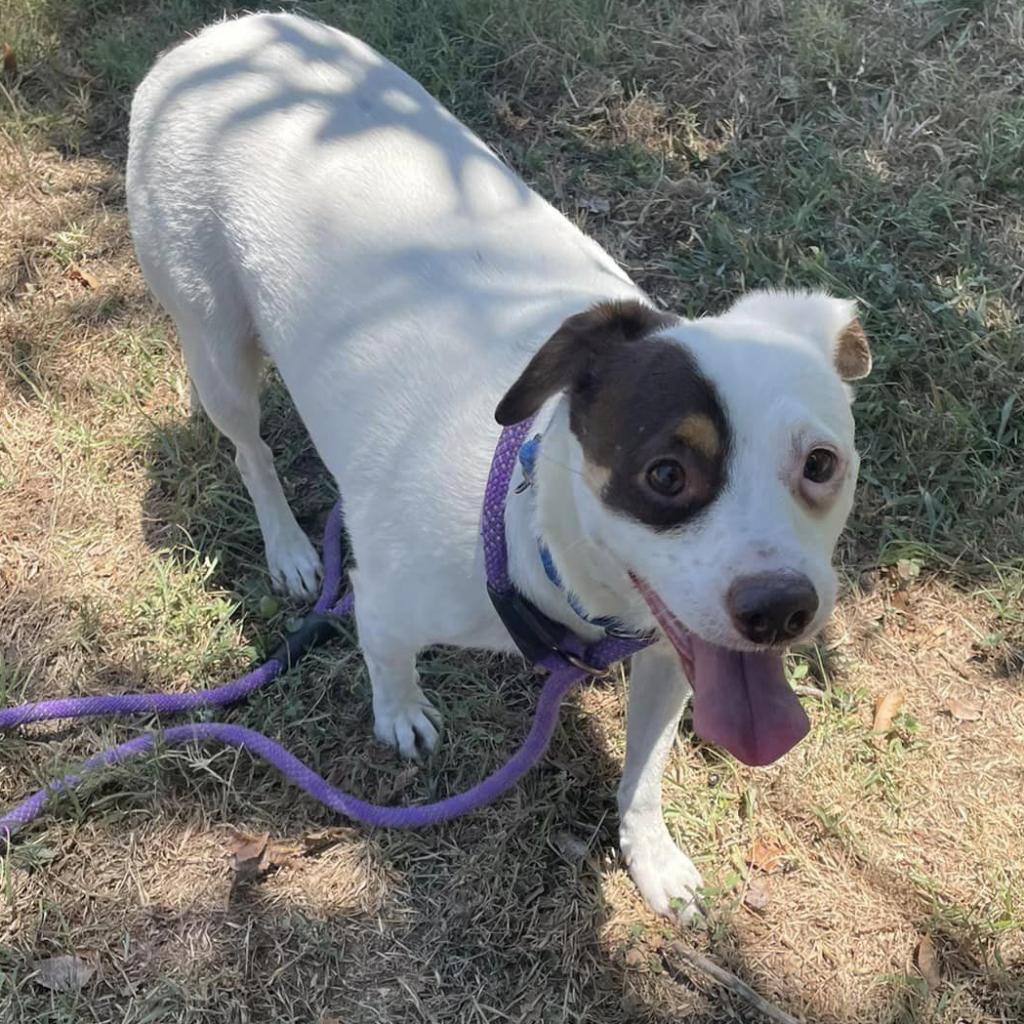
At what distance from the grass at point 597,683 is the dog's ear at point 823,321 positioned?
1.34 m

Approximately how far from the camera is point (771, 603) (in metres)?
A: 1.85

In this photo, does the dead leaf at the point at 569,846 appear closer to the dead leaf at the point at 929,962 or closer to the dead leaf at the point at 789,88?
the dead leaf at the point at 929,962

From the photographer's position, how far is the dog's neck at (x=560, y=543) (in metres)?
2.23

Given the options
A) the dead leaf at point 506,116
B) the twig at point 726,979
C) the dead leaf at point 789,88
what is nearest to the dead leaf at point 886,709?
the twig at point 726,979

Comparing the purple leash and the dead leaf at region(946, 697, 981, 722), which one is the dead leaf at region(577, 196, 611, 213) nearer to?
the purple leash

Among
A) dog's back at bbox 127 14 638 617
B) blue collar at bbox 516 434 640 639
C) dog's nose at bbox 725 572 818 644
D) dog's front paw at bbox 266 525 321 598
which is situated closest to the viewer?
dog's nose at bbox 725 572 818 644

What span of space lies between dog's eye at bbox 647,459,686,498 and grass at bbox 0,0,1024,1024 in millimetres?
1543

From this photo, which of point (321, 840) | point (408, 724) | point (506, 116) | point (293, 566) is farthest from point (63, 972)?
point (506, 116)

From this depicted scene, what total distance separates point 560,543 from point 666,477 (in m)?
0.35

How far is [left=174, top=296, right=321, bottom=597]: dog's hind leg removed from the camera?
10.9ft

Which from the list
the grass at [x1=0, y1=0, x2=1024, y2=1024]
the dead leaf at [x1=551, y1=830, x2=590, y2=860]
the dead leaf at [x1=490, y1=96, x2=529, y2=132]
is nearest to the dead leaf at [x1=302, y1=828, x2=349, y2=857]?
the grass at [x1=0, y1=0, x2=1024, y2=1024]

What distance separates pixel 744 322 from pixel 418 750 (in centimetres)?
177

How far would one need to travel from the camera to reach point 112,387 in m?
4.25

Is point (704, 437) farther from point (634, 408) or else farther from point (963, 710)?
point (963, 710)
